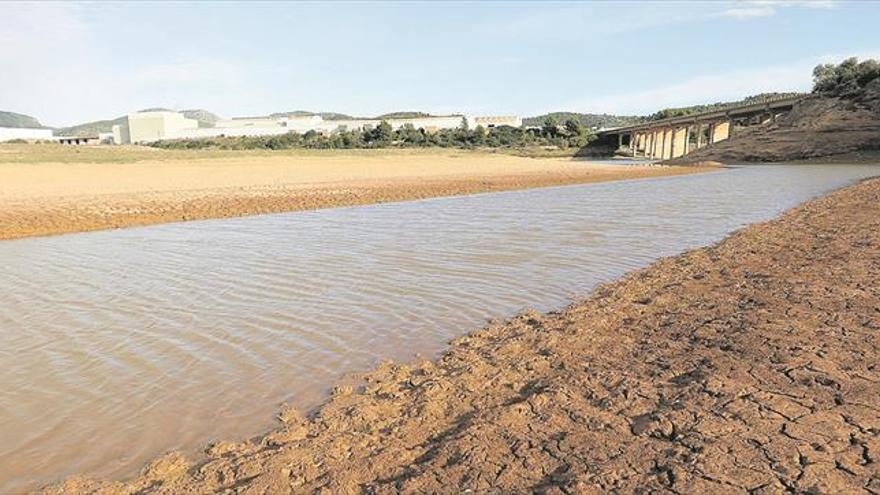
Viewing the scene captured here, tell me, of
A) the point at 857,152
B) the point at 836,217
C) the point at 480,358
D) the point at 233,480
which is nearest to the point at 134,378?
the point at 233,480

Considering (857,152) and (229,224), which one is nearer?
(229,224)

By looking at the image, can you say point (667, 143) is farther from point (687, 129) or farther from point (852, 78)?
point (852, 78)

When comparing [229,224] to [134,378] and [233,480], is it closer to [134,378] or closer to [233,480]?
[134,378]

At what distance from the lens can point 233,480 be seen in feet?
11.6

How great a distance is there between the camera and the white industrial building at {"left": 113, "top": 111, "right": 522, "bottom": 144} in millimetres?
131000

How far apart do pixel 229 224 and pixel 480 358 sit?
42.0ft

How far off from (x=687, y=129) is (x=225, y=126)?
107 metres

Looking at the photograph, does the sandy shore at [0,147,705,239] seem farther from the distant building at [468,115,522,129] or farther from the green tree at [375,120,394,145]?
the distant building at [468,115,522,129]

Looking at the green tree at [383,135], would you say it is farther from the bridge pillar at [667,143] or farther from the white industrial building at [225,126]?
the bridge pillar at [667,143]

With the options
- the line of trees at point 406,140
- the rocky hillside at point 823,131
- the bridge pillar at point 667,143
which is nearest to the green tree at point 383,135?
the line of trees at point 406,140

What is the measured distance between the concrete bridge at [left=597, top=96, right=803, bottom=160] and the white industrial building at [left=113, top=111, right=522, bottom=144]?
43.0 metres

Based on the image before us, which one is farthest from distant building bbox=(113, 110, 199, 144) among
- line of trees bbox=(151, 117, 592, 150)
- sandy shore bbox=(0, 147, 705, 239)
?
sandy shore bbox=(0, 147, 705, 239)

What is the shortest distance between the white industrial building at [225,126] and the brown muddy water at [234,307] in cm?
11353

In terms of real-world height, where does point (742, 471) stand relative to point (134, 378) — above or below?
above
